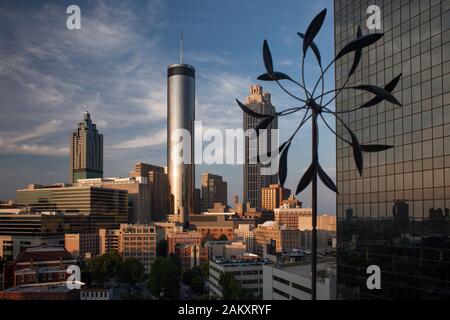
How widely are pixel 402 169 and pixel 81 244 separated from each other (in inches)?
3421

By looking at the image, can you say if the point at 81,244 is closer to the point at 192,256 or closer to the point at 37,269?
the point at 192,256

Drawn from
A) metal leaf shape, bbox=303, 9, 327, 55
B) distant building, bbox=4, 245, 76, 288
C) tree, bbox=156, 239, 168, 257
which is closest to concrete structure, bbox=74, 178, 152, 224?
tree, bbox=156, 239, 168, 257

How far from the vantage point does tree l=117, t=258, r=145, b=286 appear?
7131cm

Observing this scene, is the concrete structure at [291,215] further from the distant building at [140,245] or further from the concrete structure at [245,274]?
the concrete structure at [245,274]

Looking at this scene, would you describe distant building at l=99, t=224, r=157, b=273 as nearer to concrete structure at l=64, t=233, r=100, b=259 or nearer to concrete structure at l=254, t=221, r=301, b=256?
concrete structure at l=64, t=233, r=100, b=259

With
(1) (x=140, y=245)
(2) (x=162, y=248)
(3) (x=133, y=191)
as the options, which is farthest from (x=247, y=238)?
(3) (x=133, y=191)

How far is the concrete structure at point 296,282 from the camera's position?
31.7 m

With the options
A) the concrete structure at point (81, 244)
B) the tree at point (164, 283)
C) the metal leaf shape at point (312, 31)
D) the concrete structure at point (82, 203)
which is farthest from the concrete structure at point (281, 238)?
the metal leaf shape at point (312, 31)

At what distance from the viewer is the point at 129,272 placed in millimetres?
71562

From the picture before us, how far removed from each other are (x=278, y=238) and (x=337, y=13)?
93505mm
